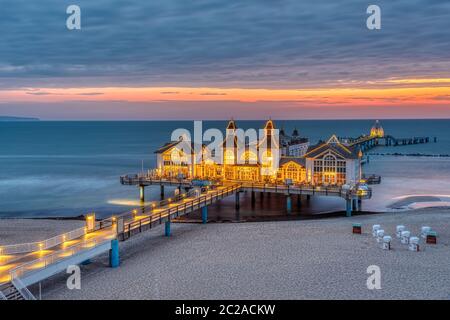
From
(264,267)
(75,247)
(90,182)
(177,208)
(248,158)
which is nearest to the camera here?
(75,247)

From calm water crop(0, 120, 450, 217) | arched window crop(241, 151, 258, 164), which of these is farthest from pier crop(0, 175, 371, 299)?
calm water crop(0, 120, 450, 217)

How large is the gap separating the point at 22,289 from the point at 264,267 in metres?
10.6

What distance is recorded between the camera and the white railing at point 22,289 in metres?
17.0

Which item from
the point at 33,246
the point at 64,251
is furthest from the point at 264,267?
the point at 33,246

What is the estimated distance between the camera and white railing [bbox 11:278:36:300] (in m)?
17.0

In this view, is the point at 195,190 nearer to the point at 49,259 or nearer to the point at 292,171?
the point at 292,171

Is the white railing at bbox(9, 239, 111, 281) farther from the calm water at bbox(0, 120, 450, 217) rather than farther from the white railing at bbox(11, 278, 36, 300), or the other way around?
the calm water at bbox(0, 120, 450, 217)

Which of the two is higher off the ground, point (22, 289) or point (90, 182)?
point (90, 182)

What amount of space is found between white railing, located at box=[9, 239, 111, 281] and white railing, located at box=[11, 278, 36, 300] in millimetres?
142

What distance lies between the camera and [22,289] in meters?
17.4

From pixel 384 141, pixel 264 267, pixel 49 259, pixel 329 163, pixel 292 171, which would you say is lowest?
pixel 264 267
